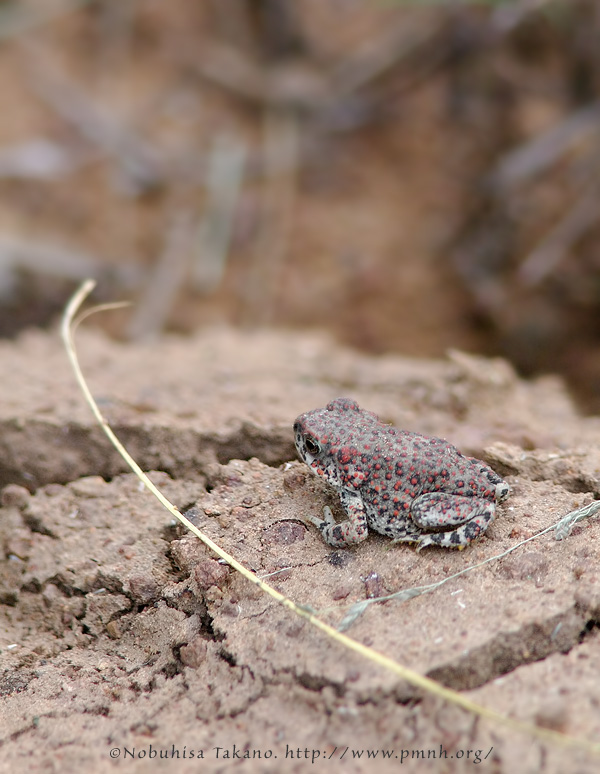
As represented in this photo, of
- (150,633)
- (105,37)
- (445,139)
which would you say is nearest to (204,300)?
(445,139)

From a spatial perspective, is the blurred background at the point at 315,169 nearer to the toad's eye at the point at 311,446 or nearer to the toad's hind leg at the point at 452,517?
the toad's hind leg at the point at 452,517

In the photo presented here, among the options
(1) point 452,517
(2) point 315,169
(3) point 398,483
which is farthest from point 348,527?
(2) point 315,169

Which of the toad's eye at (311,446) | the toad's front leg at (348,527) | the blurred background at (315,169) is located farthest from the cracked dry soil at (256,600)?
the blurred background at (315,169)

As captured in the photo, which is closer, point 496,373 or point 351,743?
point 351,743

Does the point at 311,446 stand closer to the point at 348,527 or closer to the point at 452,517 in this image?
the point at 348,527

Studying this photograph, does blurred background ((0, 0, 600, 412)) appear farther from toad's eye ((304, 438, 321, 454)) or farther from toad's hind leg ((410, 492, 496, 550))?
toad's eye ((304, 438, 321, 454))

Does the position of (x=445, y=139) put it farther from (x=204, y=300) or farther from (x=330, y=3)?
(x=204, y=300)

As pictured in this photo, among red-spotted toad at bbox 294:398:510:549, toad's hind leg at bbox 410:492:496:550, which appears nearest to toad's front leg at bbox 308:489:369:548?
red-spotted toad at bbox 294:398:510:549
